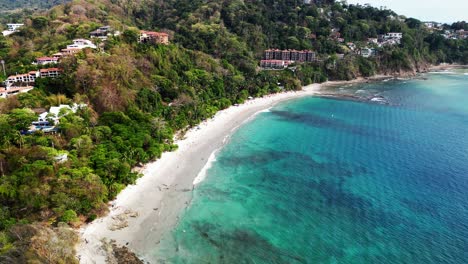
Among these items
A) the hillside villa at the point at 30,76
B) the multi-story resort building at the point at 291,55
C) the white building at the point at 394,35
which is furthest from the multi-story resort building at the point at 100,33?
the white building at the point at 394,35

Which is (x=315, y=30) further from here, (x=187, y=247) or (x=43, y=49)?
(x=187, y=247)

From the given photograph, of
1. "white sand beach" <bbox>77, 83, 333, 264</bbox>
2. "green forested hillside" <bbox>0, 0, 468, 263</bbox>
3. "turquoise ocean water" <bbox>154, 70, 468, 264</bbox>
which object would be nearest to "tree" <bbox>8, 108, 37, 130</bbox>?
"green forested hillside" <bbox>0, 0, 468, 263</bbox>

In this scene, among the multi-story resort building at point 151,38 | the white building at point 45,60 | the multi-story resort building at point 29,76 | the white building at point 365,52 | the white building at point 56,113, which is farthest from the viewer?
the white building at point 365,52

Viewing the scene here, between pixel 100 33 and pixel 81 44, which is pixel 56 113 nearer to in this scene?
pixel 81 44

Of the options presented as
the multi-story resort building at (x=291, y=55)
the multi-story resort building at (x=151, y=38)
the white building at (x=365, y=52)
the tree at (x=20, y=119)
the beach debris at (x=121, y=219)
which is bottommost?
the beach debris at (x=121, y=219)

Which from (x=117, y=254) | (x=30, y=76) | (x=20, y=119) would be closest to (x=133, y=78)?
(x=30, y=76)

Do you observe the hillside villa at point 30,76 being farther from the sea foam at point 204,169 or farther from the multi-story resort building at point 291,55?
the multi-story resort building at point 291,55

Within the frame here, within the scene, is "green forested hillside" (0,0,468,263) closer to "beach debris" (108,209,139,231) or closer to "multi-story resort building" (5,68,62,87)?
"multi-story resort building" (5,68,62,87)
